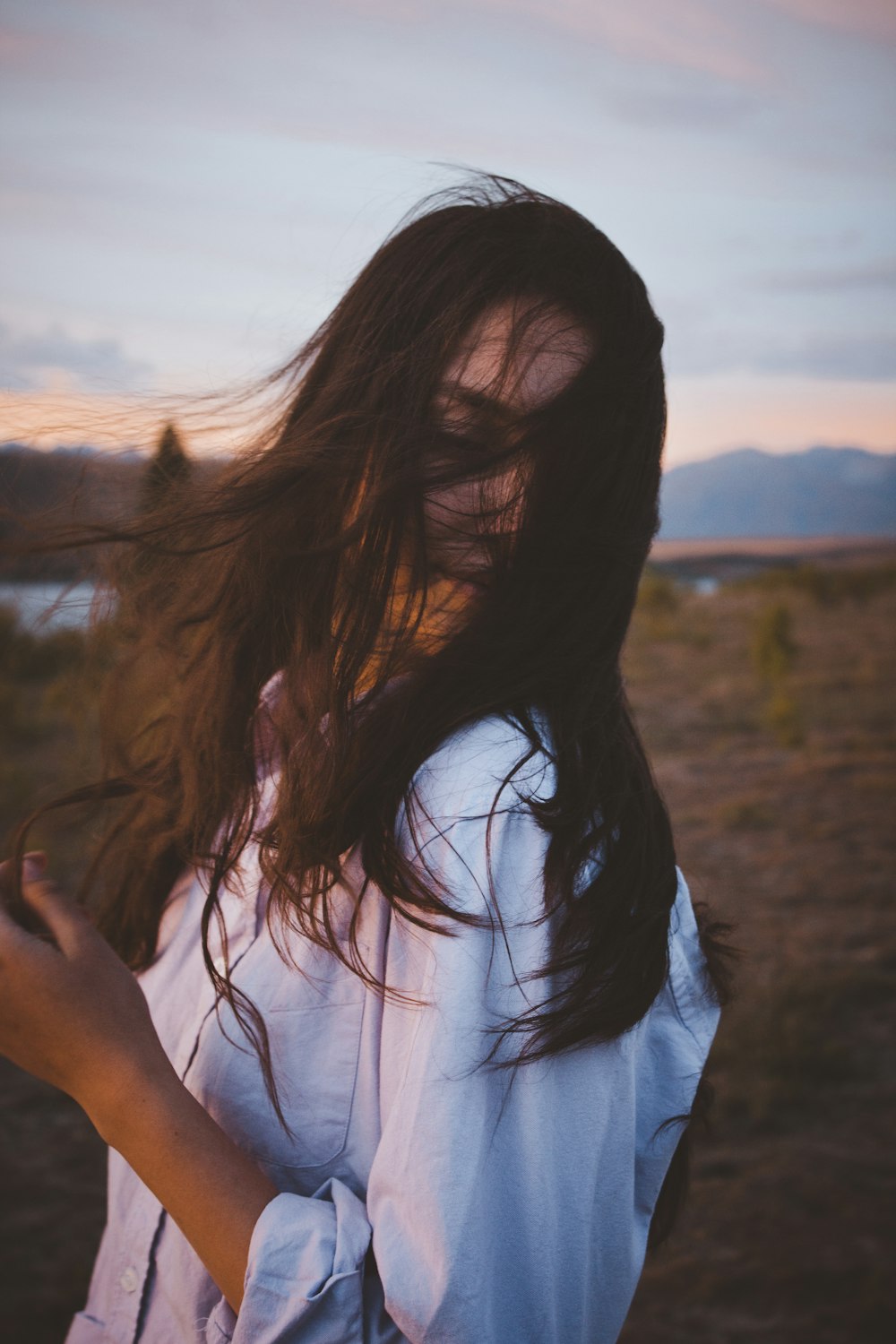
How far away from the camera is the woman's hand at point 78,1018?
902 mm

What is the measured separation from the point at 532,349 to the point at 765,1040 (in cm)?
370

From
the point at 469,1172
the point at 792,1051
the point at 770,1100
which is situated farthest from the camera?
the point at 792,1051

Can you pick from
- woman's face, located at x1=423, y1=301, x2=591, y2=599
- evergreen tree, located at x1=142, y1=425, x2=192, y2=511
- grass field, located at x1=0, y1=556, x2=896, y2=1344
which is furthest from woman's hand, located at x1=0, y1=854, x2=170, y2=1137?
grass field, located at x1=0, y1=556, x2=896, y2=1344

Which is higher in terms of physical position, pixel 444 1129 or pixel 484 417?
pixel 484 417

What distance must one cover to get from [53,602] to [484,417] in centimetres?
85

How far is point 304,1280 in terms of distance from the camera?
0.80 m

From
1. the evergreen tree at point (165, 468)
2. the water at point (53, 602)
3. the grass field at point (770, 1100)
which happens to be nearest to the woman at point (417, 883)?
the evergreen tree at point (165, 468)

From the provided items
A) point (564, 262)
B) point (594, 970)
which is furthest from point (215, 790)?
point (564, 262)

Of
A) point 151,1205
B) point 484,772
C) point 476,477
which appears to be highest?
A: point 476,477

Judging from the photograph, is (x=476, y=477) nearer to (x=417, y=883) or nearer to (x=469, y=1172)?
(x=417, y=883)

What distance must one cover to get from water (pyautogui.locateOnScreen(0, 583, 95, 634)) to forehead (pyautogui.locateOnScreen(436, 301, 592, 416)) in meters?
0.78

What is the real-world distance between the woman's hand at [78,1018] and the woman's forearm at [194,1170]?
0.02 metres

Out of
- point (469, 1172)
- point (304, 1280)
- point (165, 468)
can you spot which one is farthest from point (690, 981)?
point (165, 468)

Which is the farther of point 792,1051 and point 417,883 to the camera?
point 792,1051
